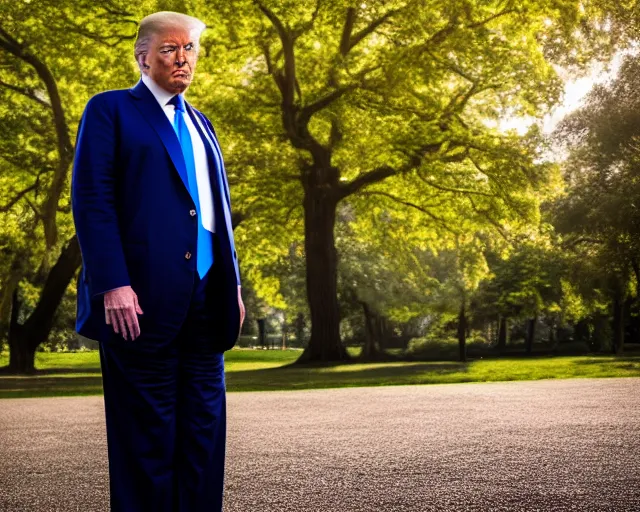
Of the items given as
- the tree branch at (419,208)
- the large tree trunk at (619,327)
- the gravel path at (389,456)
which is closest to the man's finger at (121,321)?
the gravel path at (389,456)

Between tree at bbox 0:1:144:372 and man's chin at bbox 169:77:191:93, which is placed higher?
tree at bbox 0:1:144:372

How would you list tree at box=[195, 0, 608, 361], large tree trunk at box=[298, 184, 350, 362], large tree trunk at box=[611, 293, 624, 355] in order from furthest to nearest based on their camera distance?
large tree trunk at box=[611, 293, 624, 355], large tree trunk at box=[298, 184, 350, 362], tree at box=[195, 0, 608, 361]

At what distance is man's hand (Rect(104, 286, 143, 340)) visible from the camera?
110 inches

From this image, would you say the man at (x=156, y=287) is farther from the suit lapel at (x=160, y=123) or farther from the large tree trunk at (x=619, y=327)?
the large tree trunk at (x=619, y=327)

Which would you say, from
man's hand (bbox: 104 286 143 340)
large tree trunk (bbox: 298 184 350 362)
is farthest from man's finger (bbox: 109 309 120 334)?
large tree trunk (bbox: 298 184 350 362)

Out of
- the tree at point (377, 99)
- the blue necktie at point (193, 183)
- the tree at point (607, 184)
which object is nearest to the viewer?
the blue necktie at point (193, 183)

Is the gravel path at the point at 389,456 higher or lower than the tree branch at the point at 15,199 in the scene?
lower

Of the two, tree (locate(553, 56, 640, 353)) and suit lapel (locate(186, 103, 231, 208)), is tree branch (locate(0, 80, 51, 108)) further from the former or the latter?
suit lapel (locate(186, 103, 231, 208))

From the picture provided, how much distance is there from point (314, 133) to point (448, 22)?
7.60 metres

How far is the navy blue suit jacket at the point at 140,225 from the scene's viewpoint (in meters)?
2.87

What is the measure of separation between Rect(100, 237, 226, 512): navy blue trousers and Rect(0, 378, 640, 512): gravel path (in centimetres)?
134

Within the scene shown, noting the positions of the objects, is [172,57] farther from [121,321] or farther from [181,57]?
[121,321]

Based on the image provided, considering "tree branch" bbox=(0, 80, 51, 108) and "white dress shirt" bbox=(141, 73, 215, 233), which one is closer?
"white dress shirt" bbox=(141, 73, 215, 233)

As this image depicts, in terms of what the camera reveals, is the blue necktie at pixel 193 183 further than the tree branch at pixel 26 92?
No
